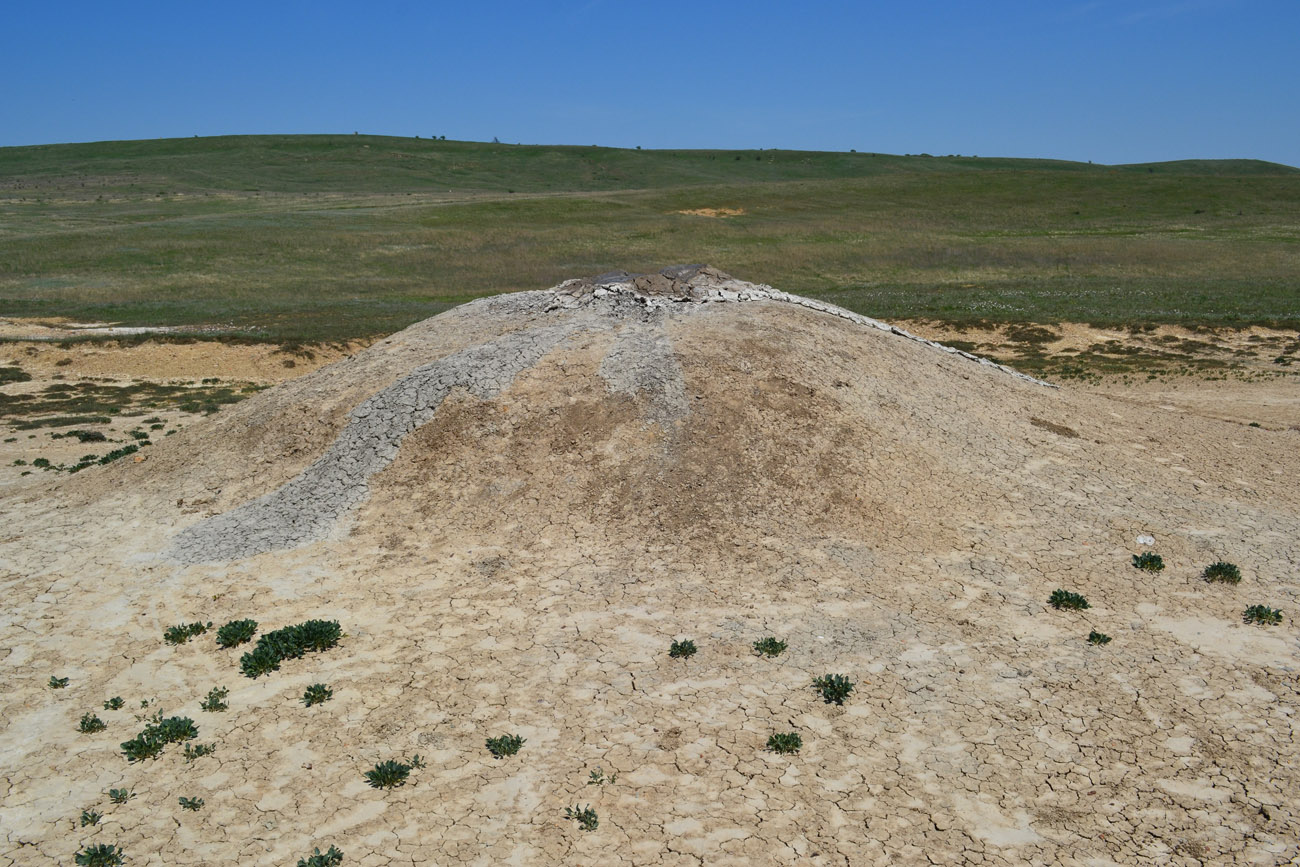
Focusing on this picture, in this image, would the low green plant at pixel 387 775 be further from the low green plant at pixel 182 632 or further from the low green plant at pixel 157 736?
the low green plant at pixel 182 632

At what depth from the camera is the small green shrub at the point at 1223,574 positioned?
1257 cm

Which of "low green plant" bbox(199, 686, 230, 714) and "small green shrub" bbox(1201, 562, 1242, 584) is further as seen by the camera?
"small green shrub" bbox(1201, 562, 1242, 584)

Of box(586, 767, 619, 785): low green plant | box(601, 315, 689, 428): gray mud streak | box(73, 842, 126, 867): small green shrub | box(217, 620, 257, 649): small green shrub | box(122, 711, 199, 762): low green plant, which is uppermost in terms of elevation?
box(601, 315, 689, 428): gray mud streak

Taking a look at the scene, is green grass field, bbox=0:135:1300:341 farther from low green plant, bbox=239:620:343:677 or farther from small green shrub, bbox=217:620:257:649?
low green plant, bbox=239:620:343:677

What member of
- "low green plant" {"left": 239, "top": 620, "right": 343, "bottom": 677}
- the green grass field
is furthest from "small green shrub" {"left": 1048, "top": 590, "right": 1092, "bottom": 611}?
the green grass field

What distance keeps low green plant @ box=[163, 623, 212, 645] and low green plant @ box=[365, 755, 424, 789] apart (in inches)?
166

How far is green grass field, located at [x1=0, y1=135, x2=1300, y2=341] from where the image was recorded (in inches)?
1764

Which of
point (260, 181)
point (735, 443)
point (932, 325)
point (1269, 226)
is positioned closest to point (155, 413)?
point (735, 443)

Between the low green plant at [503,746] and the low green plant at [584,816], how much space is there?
3.38 ft

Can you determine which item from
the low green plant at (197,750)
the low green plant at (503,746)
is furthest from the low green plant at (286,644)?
the low green plant at (503,746)

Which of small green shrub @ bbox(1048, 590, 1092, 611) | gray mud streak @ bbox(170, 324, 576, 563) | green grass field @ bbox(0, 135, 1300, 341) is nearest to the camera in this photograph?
small green shrub @ bbox(1048, 590, 1092, 611)

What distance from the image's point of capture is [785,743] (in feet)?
29.8

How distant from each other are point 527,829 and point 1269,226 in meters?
81.0

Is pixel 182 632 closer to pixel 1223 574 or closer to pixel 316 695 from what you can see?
pixel 316 695
